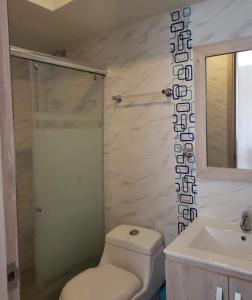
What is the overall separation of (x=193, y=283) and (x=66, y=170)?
1143 millimetres

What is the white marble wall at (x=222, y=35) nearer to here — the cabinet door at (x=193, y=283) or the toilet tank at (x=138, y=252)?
the toilet tank at (x=138, y=252)

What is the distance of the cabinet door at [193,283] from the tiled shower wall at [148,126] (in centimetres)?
51

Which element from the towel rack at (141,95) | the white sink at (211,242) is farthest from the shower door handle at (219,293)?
the towel rack at (141,95)

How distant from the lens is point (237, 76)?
1571 mm

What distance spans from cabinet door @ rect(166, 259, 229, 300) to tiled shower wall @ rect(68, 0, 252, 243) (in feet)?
1.67

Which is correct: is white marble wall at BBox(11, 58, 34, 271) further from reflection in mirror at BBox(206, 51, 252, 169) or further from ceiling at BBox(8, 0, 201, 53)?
reflection in mirror at BBox(206, 51, 252, 169)

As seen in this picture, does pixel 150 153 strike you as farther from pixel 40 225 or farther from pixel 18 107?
pixel 18 107

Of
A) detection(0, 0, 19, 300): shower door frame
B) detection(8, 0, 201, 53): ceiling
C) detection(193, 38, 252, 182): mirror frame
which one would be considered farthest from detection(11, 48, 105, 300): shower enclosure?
detection(0, 0, 19, 300): shower door frame

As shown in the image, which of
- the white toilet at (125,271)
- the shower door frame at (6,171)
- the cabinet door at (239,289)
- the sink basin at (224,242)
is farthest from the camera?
the white toilet at (125,271)

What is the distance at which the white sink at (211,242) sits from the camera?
1.30 metres

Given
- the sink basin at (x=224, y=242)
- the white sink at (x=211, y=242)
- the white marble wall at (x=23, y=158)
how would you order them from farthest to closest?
the white marble wall at (x=23, y=158) < the sink basin at (x=224, y=242) < the white sink at (x=211, y=242)

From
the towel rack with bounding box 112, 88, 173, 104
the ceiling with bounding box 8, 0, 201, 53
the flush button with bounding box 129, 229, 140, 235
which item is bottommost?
the flush button with bounding box 129, 229, 140, 235

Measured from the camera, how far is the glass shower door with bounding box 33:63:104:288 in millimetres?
1818

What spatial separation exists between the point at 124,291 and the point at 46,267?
2.04 ft
